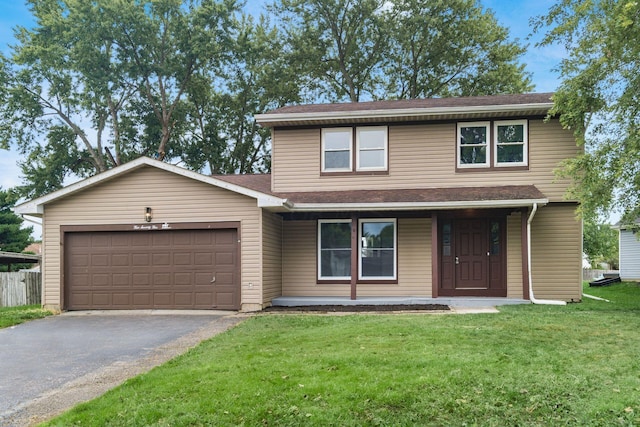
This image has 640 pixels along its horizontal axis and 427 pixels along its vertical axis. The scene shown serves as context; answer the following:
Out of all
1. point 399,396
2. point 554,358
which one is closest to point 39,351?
point 399,396

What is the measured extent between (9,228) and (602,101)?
28688 millimetres

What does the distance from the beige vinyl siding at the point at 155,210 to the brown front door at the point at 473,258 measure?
16.5 ft

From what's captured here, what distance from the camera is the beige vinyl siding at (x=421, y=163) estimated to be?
13438 millimetres

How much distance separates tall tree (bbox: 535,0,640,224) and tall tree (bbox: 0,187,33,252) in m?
27.2

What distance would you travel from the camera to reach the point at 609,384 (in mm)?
5273

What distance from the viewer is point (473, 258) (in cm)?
1359

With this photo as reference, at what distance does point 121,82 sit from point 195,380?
2515 cm

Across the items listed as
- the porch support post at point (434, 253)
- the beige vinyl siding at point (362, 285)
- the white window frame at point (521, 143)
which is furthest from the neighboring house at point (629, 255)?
the porch support post at point (434, 253)

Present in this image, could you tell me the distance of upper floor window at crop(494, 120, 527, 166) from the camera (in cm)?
1358

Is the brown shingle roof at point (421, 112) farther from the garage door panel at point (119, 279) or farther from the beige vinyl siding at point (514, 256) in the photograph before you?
→ the garage door panel at point (119, 279)

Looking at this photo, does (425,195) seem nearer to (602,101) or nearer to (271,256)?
(271,256)

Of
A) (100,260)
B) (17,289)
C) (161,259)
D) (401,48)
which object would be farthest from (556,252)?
(401,48)

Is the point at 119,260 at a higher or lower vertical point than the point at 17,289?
higher

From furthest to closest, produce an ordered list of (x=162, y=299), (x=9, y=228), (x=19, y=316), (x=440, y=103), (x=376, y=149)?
(x=9, y=228), (x=440, y=103), (x=376, y=149), (x=162, y=299), (x=19, y=316)
